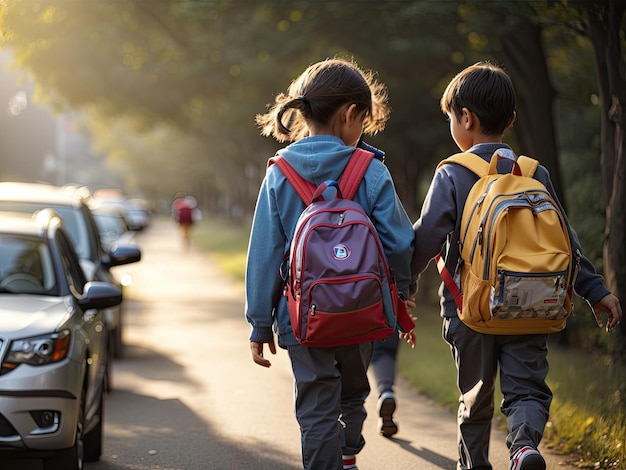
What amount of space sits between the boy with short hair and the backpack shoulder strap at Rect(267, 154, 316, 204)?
0.51 meters

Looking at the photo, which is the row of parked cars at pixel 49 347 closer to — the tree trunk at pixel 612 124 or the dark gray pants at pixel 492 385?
the dark gray pants at pixel 492 385

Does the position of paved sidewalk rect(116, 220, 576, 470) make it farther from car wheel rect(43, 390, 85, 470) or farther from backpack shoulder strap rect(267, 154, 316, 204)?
backpack shoulder strap rect(267, 154, 316, 204)

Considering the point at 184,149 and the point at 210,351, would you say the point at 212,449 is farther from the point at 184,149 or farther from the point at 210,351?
the point at 184,149

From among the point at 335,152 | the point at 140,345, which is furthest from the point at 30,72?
the point at 335,152

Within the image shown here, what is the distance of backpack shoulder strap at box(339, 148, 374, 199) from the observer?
13.2 ft

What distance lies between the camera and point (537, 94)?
1273cm

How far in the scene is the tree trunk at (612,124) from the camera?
800 cm

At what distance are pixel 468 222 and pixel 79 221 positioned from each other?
6.49m

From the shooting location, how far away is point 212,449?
6598 mm

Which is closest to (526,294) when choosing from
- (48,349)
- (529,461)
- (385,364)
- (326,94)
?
(529,461)

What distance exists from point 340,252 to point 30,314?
237 cm

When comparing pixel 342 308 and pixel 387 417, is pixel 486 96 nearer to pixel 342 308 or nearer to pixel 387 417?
pixel 342 308

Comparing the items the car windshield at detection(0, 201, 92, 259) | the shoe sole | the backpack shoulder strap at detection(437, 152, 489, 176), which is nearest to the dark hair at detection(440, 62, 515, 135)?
the backpack shoulder strap at detection(437, 152, 489, 176)

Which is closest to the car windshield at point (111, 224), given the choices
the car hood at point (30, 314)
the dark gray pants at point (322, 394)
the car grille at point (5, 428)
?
the car hood at point (30, 314)
